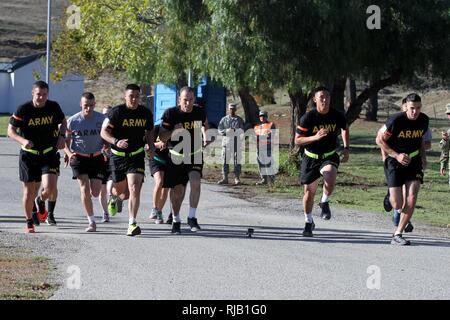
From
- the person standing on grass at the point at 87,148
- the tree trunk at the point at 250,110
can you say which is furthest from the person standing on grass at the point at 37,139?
the tree trunk at the point at 250,110

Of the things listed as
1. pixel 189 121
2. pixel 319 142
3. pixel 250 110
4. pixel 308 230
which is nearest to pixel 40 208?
pixel 189 121

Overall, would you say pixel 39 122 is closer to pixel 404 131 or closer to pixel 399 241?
pixel 404 131

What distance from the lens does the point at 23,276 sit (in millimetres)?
10805

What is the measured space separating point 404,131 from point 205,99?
21397 millimetres

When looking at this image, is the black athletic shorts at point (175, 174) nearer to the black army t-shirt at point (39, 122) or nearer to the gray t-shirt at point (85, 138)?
the gray t-shirt at point (85, 138)

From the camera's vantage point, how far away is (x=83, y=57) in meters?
49.4

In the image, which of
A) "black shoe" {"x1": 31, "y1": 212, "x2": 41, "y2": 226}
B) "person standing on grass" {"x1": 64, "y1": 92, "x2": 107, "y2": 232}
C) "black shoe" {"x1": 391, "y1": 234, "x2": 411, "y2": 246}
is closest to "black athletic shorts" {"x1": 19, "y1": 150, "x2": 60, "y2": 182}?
"person standing on grass" {"x1": 64, "y1": 92, "x2": 107, "y2": 232}

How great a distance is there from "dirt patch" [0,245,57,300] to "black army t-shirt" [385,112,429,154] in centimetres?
485

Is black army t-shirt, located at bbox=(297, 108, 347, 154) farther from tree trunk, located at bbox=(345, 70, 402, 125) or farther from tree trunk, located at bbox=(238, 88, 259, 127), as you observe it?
tree trunk, located at bbox=(238, 88, 259, 127)

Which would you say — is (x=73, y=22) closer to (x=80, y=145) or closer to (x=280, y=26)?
(x=280, y=26)

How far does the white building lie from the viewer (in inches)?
2800

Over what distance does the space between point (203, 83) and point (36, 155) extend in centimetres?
1995

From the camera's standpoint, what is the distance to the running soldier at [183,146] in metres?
14.6
